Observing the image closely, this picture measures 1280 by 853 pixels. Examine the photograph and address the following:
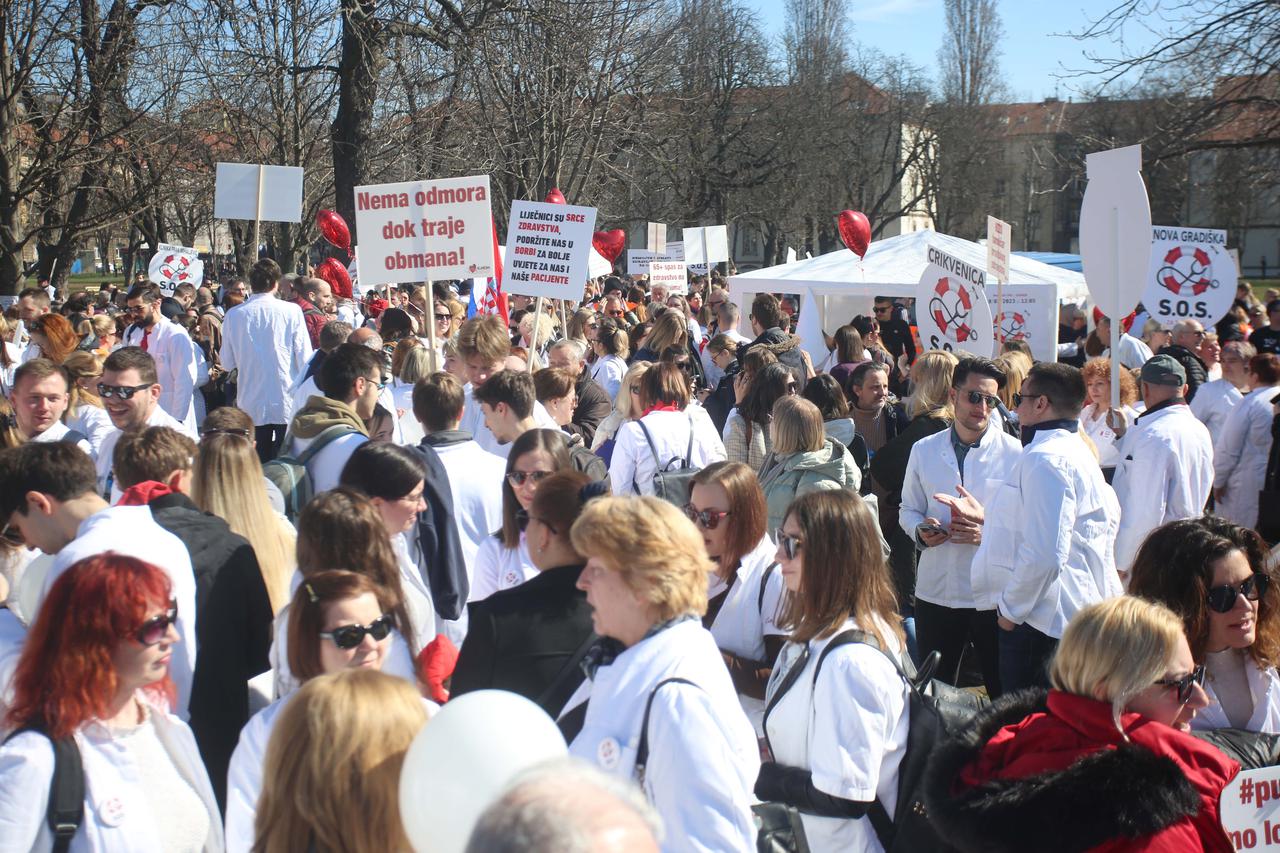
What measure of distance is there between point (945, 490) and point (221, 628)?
11.2ft

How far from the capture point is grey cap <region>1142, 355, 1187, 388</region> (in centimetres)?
638

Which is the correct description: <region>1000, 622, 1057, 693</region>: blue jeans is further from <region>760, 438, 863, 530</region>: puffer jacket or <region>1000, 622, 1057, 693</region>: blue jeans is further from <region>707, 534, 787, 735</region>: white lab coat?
<region>707, 534, 787, 735</region>: white lab coat

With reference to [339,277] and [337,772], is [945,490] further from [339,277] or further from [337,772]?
[339,277]

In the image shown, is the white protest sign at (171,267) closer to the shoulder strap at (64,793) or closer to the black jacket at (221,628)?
the black jacket at (221,628)

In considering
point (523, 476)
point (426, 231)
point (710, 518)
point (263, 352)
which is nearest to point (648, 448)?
point (523, 476)

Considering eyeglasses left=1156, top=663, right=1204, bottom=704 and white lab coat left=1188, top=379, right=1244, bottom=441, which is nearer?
eyeglasses left=1156, top=663, right=1204, bottom=704

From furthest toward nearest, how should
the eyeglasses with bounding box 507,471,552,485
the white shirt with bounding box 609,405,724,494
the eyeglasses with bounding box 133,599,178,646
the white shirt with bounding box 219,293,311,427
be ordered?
the white shirt with bounding box 219,293,311,427, the white shirt with bounding box 609,405,724,494, the eyeglasses with bounding box 507,471,552,485, the eyeglasses with bounding box 133,599,178,646

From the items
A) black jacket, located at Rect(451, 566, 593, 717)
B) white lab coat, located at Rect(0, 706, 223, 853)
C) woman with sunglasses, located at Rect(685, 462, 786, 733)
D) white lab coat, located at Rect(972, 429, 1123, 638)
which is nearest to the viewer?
white lab coat, located at Rect(0, 706, 223, 853)

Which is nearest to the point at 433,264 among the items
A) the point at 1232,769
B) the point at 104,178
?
the point at 1232,769

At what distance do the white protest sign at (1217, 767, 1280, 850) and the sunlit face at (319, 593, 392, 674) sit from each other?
2050 mm

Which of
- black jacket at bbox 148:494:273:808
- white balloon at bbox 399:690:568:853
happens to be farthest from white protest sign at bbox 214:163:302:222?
white balloon at bbox 399:690:568:853

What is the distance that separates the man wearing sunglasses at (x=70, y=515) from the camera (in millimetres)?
3486

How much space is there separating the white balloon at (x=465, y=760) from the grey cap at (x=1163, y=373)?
5398mm

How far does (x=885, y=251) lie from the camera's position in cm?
1741
